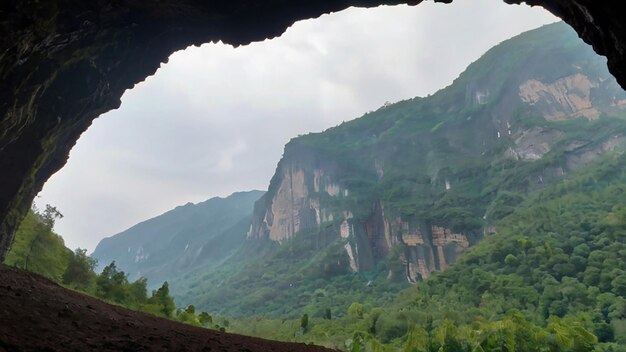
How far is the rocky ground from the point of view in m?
7.29

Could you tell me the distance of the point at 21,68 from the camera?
Answer: 522 inches

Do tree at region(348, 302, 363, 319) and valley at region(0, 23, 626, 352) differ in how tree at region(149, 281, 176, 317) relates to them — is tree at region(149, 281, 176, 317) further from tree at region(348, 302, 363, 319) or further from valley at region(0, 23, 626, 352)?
tree at region(348, 302, 363, 319)

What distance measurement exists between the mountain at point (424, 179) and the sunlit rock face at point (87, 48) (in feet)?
271

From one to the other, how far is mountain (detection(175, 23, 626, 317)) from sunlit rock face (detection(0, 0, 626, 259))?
82.5 meters

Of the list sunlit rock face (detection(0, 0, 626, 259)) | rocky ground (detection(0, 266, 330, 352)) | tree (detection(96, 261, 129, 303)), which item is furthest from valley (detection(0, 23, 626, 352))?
rocky ground (detection(0, 266, 330, 352))

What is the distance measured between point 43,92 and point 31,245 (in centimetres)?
1784

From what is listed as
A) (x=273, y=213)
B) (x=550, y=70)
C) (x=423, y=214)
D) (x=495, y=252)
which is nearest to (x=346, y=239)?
(x=423, y=214)

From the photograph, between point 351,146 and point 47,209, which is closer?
point 47,209

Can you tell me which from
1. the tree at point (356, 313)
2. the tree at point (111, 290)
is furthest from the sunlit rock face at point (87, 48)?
the tree at point (356, 313)

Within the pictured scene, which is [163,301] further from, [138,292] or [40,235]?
[40,235]

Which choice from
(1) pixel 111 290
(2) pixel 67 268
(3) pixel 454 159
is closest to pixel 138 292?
(1) pixel 111 290

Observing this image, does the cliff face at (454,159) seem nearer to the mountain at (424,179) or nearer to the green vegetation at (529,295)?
the mountain at (424,179)

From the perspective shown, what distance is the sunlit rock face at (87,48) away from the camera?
37.1ft

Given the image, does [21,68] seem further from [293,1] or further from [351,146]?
[351,146]
